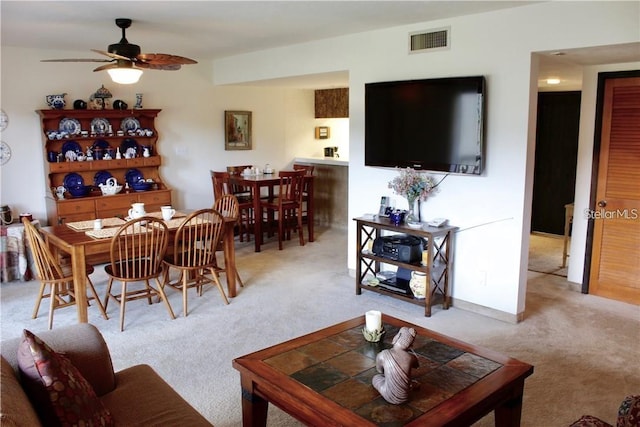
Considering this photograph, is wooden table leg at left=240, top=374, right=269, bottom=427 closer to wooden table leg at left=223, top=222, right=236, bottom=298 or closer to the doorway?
wooden table leg at left=223, top=222, right=236, bottom=298

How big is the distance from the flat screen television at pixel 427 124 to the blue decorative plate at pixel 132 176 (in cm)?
318

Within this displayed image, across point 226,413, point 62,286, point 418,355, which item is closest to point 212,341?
point 226,413

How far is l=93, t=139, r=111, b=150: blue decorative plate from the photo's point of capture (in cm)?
630

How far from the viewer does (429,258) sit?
4.23m

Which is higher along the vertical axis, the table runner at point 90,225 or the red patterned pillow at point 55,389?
the table runner at point 90,225

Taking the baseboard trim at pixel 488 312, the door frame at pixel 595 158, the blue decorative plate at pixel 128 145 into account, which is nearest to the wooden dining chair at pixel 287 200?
the blue decorative plate at pixel 128 145

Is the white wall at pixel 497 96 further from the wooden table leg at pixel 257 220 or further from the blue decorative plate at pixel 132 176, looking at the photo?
the blue decorative plate at pixel 132 176

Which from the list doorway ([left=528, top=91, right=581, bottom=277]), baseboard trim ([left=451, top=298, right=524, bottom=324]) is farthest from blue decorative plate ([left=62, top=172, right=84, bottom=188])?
doorway ([left=528, top=91, right=581, bottom=277])

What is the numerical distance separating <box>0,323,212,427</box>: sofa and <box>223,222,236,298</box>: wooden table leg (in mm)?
2195

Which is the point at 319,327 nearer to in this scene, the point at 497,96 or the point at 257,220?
the point at 497,96

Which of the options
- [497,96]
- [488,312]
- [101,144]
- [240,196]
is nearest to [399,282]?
[488,312]

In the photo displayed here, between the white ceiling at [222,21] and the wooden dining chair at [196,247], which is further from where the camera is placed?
the wooden dining chair at [196,247]

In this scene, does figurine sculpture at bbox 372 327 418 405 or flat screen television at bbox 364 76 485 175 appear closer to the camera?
figurine sculpture at bbox 372 327 418 405

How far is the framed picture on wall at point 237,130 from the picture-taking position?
24.5ft
